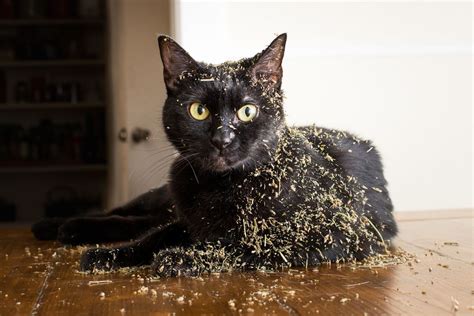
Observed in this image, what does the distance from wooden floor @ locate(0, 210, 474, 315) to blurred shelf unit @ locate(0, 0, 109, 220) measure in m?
3.69

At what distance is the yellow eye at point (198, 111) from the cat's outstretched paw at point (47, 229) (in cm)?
92

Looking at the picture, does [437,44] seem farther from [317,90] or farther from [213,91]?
[213,91]

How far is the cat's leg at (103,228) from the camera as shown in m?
1.92

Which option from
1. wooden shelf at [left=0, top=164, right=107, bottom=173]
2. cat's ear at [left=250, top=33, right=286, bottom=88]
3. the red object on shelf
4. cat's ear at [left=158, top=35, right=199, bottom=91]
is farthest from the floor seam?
the red object on shelf

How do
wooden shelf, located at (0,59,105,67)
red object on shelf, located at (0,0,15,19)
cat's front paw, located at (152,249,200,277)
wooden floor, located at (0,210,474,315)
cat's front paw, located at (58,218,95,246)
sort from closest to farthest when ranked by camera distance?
wooden floor, located at (0,210,474,315), cat's front paw, located at (152,249,200,277), cat's front paw, located at (58,218,95,246), wooden shelf, located at (0,59,105,67), red object on shelf, located at (0,0,15,19)

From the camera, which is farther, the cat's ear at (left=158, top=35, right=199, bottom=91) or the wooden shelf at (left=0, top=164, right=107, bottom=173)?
the wooden shelf at (left=0, top=164, right=107, bottom=173)

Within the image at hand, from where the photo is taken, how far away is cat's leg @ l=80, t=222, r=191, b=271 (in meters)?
1.44

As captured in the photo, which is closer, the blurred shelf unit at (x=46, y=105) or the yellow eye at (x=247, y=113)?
the yellow eye at (x=247, y=113)

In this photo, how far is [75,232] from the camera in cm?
192

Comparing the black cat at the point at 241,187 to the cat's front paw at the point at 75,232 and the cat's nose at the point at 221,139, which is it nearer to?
the cat's nose at the point at 221,139

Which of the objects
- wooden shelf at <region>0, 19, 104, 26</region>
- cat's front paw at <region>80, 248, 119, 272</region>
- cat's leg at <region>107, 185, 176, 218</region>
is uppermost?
wooden shelf at <region>0, 19, 104, 26</region>

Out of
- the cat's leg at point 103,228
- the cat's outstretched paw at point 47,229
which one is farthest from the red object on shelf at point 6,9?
the cat's leg at point 103,228

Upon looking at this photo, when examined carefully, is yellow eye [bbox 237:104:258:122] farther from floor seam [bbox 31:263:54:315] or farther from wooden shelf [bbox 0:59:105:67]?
wooden shelf [bbox 0:59:105:67]

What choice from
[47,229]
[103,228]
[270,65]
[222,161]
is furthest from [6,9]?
[222,161]
